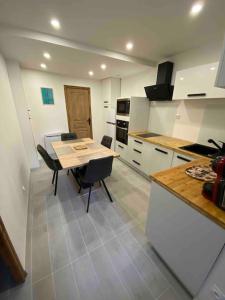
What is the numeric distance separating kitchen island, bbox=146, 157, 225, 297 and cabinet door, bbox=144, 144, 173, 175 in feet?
3.19

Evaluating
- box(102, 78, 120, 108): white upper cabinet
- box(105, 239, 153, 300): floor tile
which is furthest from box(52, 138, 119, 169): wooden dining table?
box(102, 78, 120, 108): white upper cabinet

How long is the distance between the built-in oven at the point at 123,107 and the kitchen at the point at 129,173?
0.02 meters

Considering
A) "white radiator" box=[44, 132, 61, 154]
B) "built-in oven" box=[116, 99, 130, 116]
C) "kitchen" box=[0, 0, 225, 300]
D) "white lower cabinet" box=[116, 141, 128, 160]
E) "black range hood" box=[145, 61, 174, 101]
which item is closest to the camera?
"kitchen" box=[0, 0, 225, 300]

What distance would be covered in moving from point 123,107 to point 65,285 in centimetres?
324

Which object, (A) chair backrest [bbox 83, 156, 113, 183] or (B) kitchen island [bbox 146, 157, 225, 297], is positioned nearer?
(B) kitchen island [bbox 146, 157, 225, 297]

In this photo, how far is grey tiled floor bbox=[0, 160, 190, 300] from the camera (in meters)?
1.12

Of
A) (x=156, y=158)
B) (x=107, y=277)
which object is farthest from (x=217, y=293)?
(x=156, y=158)

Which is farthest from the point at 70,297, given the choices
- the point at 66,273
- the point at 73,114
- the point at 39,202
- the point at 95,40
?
the point at 73,114

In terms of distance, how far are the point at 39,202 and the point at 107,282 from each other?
60.4 inches

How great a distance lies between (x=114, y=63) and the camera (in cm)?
275

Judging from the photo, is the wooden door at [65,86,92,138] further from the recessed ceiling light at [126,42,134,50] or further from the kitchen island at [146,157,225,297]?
the kitchen island at [146,157,225,297]

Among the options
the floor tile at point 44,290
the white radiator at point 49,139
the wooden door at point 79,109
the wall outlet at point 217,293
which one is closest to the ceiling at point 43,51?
the wooden door at point 79,109

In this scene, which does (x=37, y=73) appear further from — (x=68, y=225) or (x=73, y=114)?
(x=68, y=225)

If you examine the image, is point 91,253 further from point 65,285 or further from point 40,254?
point 40,254
